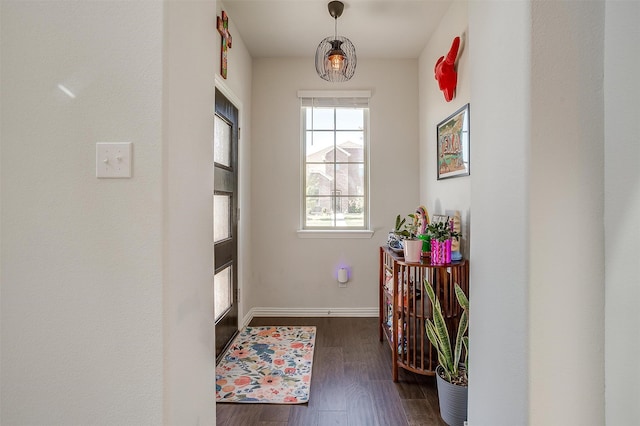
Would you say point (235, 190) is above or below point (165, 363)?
above

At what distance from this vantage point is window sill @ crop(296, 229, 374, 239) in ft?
10.9

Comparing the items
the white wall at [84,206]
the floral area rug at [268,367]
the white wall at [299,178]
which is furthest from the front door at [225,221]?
the white wall at [84,206]

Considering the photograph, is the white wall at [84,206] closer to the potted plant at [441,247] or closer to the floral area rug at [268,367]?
the floral area rug at [268,367]

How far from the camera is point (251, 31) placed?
284cm

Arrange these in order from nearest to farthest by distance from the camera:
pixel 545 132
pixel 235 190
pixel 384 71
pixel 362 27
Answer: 1. pixel 545 132
2. pixel 362 27
3. pixel 235 190
4. pixel 384 71

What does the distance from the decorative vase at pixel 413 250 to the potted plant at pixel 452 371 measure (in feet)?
1.14

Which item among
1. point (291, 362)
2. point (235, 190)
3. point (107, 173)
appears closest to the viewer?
point (107, 173)

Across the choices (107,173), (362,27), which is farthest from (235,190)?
(107,173)

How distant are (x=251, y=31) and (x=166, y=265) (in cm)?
250

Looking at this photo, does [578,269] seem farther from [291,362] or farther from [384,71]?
[384,71]

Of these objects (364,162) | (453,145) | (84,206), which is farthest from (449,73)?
(84,206)

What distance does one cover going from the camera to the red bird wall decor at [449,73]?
234 centimetres

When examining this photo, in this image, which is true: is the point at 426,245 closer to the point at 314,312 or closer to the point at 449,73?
the point at 449,73

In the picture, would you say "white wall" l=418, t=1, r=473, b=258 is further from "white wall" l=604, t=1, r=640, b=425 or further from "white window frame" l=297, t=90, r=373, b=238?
"white wall" l=604, t=1, r=640, b=425
